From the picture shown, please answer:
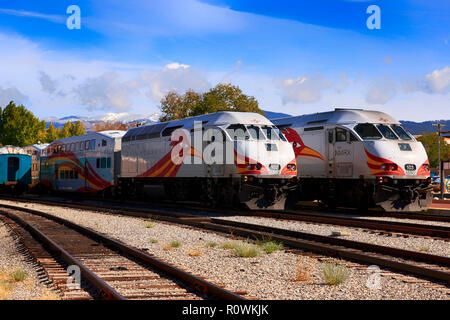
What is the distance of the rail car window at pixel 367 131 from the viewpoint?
64.0ft

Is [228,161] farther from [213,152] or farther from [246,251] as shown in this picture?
[246,251]

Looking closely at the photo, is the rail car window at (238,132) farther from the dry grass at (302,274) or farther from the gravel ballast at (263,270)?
the dry grass at (302,274)

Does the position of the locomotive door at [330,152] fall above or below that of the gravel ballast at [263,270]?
above

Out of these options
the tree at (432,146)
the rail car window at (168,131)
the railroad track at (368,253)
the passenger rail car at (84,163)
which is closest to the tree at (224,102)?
the passenger rail car at (84,163)

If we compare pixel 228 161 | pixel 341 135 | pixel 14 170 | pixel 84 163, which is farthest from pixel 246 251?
pixel 14 170

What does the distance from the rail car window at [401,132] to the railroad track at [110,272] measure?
462 inches

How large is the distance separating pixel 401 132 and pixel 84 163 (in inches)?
778

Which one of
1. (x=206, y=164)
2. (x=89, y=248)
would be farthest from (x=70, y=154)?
(x=89, y=248)

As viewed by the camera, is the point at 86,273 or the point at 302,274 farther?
the point at 302,274

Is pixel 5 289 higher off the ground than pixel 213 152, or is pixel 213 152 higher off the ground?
pixel 213 152

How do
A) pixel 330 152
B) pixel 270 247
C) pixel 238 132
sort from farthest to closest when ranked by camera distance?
pixel 330 152, pixel 238 132, pixel 270 247

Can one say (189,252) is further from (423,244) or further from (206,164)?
(206,164)

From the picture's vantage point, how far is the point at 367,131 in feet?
64.6

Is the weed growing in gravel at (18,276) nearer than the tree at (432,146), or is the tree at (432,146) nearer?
the weed growing in gravel at (18,276)
